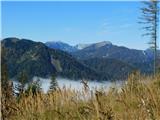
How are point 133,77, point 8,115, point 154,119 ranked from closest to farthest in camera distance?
1. point 154,119
2. point 8,115
3. point 133,77

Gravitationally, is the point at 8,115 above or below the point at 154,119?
below

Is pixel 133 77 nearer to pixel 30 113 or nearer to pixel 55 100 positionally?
pixel 55 100

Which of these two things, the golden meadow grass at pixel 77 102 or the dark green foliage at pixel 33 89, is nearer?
the golden meadow grass at pixel 77 102

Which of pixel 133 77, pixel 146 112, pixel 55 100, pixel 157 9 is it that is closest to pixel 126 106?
pixel 146 112

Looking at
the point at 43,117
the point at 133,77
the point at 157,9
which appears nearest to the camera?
the point at 43,117

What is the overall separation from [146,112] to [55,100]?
3.04 metres

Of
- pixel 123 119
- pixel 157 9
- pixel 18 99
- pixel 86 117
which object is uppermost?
pixel 123 119

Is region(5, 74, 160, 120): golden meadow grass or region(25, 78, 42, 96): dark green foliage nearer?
region(5, 74, 160, 120): golden meadow grass

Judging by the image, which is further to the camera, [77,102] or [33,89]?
[33,89]

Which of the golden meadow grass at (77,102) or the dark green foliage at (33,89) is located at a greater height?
the golden meadow grass at (77,102)

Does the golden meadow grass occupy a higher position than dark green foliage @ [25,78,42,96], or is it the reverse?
the golden meadow grass

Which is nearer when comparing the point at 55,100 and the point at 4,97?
the point at 4,97

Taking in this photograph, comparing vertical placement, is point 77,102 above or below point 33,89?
above

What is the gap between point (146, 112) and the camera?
4.78m
